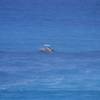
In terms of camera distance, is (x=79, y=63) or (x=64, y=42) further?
(x=64, y=42)

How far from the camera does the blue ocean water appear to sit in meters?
2.33

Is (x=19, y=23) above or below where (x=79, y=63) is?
above

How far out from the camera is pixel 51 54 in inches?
118

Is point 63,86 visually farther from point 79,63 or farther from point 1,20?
point 1,20

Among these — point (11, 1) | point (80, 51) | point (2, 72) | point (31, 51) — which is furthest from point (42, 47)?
point (11, 1)

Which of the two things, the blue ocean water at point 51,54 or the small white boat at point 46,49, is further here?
the small white boat at point 46,49

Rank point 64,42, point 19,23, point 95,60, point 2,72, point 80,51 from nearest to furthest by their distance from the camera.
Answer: point 2,72, point 95,60, point 80,51, point 64,42, point 19,23

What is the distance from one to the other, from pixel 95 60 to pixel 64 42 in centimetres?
53

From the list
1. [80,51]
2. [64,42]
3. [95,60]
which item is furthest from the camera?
[64,42]

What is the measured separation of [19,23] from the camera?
3904mm

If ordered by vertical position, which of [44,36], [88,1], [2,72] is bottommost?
[2,72]

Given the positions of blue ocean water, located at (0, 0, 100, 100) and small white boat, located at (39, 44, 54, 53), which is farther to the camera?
small white boat, located at (39, 44, 54, 53)

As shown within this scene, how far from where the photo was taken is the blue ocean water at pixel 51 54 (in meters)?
2.33

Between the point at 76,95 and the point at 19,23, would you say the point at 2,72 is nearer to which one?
the point at 76,95
